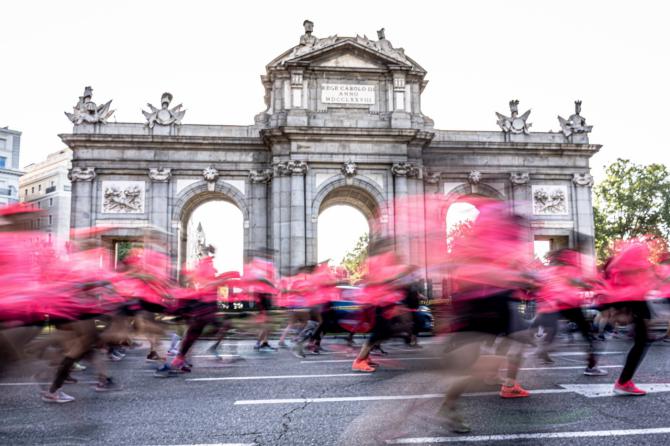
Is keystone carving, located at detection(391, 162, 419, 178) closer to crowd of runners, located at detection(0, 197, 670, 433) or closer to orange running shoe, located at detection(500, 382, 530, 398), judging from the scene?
crowd of runners, located at detection(0, 197, 670, 433)

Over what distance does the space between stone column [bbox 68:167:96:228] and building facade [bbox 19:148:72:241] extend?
44779mm

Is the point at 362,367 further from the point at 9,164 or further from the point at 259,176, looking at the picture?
the point at 9,164

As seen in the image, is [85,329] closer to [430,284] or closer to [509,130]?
[430,284]

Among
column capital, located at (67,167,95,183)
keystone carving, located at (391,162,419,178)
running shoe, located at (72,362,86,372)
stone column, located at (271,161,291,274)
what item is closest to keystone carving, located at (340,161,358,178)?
keystone carving, located at (391,162,419,178)

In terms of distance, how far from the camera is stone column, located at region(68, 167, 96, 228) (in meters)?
26.4

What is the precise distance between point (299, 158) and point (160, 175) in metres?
6.92

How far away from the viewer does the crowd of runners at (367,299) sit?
5.43 metres

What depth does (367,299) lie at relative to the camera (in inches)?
424

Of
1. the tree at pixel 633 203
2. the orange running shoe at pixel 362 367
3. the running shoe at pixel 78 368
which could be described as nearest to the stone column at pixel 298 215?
the running shoe at pixel 78 368

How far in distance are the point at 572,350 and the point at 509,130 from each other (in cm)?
1838

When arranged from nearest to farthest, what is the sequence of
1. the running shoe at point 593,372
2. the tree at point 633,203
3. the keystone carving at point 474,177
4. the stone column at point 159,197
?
1. the running shoe at point 593,372
2. the stone column at point 159,197
3. the keystone carving at point 474,177
4. the tree at point 633,203

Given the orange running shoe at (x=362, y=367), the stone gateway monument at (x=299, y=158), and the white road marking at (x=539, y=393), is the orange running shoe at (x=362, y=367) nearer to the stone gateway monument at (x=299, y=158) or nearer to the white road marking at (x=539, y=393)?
the white road marking at (x=539, y=393)

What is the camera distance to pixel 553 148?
29062mm

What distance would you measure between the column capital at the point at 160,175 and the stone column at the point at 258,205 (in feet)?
13.0
